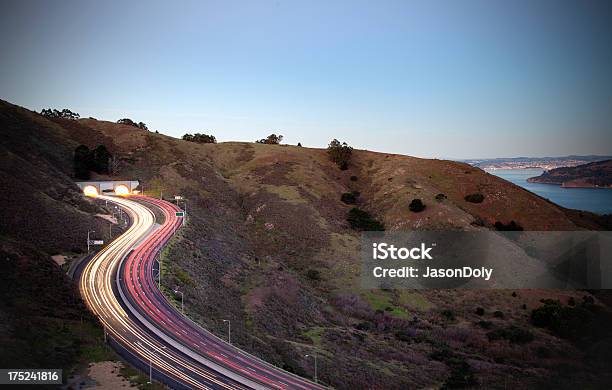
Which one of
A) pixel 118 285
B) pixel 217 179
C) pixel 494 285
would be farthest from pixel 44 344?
pixel 217 179

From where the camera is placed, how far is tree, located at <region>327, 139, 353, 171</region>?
434 ft

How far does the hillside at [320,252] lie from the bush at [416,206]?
5.10 feet

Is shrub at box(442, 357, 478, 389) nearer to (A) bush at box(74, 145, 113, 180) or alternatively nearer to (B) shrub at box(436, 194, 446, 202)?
(B) shrub at box(436, 194, 446, 202)

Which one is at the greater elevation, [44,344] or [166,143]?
[166,143]

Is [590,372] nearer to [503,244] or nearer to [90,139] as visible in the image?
[503,244]

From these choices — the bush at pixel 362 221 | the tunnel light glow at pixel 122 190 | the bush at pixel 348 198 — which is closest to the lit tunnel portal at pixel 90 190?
the tunnel light glow at pixel 122 190

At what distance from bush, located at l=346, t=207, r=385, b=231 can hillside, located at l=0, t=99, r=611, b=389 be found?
2.22 meters

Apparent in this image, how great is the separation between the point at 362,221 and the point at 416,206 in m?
12.8

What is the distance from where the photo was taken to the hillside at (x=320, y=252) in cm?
5034

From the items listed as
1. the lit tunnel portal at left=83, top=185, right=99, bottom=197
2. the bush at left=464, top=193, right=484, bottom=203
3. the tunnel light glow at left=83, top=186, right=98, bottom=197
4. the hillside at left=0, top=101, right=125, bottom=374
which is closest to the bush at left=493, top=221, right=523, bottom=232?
the bush at left=464, top=193, right=484, bottom=203

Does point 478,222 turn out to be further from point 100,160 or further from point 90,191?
point 100,160

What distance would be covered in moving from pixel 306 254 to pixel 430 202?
112 ft

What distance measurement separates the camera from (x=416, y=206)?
95.2m

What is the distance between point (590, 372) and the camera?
50.2 m
